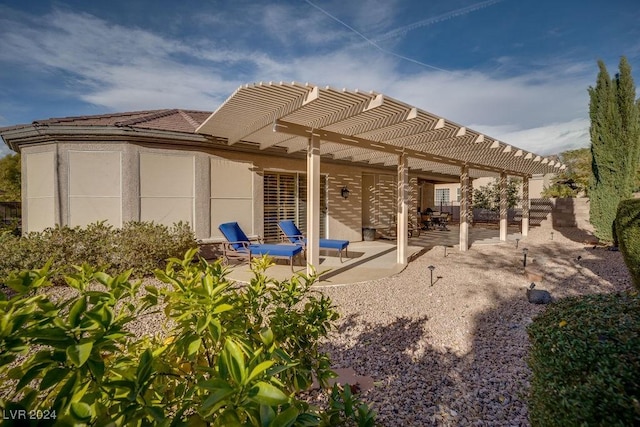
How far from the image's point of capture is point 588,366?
1.42 meters

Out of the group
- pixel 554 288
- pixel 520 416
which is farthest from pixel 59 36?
pixel 554 288

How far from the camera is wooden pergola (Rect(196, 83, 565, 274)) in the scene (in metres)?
5.55

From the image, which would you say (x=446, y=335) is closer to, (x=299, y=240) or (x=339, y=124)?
(x=339, y=124)

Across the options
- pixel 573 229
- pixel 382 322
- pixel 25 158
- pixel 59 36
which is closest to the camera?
pixel 382 322

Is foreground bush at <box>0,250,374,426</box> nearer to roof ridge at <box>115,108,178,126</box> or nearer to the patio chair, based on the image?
the patio chair

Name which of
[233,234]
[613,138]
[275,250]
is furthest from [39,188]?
[613,138]

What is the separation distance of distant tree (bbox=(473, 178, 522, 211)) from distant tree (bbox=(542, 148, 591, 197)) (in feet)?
9.31

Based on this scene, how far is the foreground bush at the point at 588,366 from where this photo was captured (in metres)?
→ 1.21

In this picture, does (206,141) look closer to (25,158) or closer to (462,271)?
(25,158)

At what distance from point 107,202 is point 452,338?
9.17 metres

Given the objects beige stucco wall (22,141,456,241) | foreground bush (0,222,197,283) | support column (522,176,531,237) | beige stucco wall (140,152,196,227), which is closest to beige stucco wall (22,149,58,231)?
beige stucco wall (22,141,456,241)

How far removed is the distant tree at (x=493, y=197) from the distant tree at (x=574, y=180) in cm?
284

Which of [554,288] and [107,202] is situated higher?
[107,202]

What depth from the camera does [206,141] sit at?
891cm
